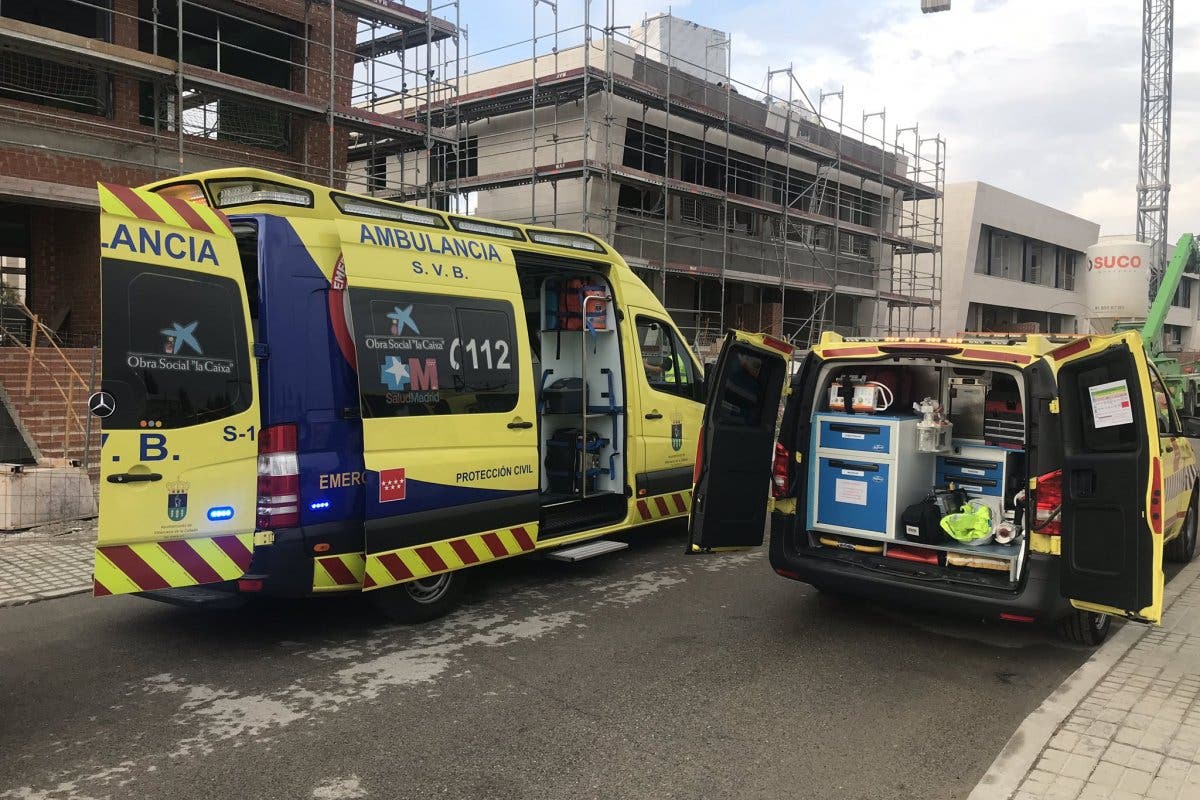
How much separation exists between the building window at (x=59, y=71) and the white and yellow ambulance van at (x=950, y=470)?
12.6 meters

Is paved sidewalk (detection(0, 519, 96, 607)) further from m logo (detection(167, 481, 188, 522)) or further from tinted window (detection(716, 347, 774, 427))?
tinted window (detection(716, 347, 774, 427))

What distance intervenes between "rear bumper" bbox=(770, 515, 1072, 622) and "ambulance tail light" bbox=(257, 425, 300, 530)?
304 centimetres

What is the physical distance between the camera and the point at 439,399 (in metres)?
5.53

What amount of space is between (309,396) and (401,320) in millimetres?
747

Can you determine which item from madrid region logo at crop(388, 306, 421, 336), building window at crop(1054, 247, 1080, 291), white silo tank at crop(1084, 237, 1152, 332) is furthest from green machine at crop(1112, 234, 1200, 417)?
building window at crop(1054, 247, 1080, 291)

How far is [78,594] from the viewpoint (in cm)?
633

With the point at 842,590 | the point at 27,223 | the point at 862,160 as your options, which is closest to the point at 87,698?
the point at 842,590

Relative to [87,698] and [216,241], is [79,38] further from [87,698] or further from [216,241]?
[87,698]

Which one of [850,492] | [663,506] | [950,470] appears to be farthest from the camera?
[663,506]

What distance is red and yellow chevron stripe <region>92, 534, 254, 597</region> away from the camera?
435 centimetres

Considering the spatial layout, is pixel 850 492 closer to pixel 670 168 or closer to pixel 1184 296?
pixel 670 168

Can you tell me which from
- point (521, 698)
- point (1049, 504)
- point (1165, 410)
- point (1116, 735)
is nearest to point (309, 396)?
point (521, 698)

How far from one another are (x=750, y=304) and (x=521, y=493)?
731 inches

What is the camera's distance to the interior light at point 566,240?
6586 millimetres
